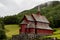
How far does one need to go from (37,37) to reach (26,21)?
32.4ft

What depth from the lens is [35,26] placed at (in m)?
63.7

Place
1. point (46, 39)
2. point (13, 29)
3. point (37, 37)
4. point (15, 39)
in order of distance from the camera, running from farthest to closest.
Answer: point (13, 29) → point (15, 39) → point (37, 37) → point (46, 39)

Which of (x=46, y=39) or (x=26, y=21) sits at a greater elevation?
(x=26, y=21)

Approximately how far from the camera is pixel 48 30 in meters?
65.4

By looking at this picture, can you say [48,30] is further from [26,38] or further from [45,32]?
[26,38]

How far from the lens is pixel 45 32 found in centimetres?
6438

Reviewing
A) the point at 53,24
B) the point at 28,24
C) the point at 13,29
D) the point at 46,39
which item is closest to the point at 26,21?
the point at 28,24

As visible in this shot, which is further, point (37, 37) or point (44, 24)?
point (44, 24)

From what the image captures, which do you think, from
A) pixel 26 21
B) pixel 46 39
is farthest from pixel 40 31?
pixel 46 39

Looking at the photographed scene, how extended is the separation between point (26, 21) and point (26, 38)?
27.9ft

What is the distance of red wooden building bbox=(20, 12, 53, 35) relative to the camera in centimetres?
6322

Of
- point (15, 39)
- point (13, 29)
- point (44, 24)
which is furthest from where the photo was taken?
point (13, 29)

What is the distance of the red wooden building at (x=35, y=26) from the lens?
207 ft

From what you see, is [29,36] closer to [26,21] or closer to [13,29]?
[26,21]
